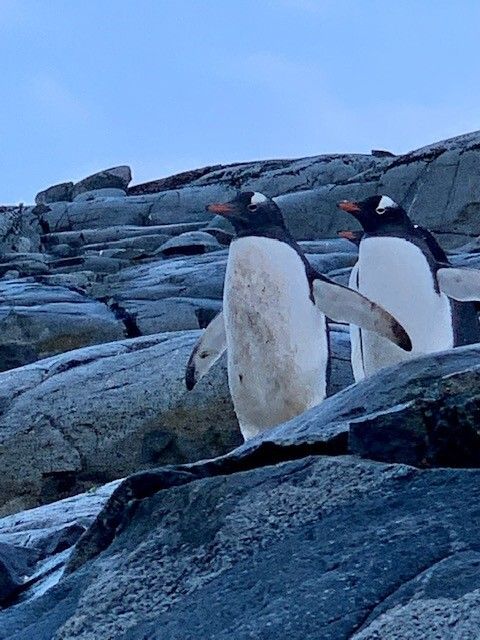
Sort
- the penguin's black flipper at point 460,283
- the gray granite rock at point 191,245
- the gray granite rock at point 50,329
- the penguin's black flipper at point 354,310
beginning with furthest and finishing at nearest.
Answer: the gray granite rock at point 191,245 < the gray granite rock at point 50,329 < the penguin's black flipper at point 460,283 < the penguin's black flipper at point 354,310

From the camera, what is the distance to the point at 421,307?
8547 millimetres

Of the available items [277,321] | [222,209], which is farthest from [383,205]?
[277,321]

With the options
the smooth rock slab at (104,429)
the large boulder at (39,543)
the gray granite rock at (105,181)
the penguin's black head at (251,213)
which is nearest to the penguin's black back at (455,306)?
the penguin's black head at (251,213)

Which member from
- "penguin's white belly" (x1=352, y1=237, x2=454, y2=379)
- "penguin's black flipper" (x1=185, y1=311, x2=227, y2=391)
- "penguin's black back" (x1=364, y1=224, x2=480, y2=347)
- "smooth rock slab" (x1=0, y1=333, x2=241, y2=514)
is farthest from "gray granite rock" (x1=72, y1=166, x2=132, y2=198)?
"penguin's white belly" (x1=352, y1=237, x2=454, y2=379)

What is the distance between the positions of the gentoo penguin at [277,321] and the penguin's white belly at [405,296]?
0.70m

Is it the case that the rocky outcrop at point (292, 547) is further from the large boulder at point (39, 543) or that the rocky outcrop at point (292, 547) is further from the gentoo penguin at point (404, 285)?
the gentoo penguin at point (404, 285)

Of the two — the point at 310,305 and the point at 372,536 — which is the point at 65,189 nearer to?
the point at 310,305

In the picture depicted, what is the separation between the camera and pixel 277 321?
304 inches

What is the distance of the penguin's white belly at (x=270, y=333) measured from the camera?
7695 millimetres

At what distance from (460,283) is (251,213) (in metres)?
1.49

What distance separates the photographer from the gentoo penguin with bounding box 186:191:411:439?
25.2 ft

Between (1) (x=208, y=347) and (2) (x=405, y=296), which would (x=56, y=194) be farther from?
(2) (x=405, y=296)

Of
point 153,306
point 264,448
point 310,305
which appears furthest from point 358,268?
point 153,306

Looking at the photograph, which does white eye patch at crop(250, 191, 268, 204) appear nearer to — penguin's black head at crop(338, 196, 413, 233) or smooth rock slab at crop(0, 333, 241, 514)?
penguin's black head at crop(338, 196, 413, 233)
